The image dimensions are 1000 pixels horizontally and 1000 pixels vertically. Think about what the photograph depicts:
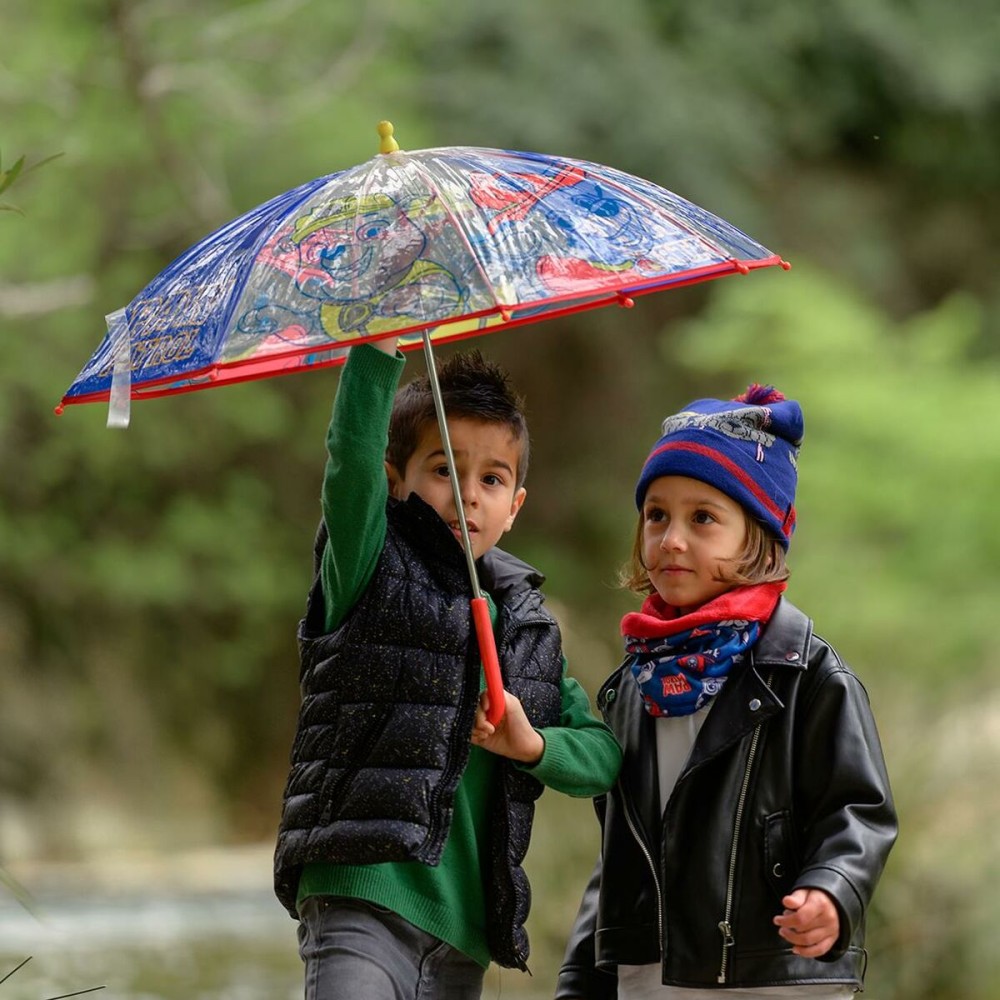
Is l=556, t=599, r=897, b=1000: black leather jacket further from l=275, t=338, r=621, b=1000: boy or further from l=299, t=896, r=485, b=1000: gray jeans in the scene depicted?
l=299, t=896, r=485, b=1000: gray jeans

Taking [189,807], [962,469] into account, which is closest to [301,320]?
[962,469]

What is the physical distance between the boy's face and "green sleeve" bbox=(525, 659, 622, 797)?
0.26 meters

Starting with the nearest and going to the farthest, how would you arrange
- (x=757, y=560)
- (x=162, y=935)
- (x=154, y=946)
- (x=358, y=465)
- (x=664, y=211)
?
(x=358, y=465)
(x=664, y=211)
(x=757, y=560)
(x=154, y=946)
(x=162, y=935)

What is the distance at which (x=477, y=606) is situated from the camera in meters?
2.15

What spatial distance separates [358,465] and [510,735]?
0.41m

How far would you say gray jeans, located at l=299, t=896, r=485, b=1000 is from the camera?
6.82ft

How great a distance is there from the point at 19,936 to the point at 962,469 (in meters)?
5.44

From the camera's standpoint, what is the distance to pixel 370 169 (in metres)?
2.15

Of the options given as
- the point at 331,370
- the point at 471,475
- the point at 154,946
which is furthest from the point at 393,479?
the point at 331,370

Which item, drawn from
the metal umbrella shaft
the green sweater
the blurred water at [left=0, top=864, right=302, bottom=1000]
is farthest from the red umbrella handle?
the blurred water at [left=0, top=864, right=302, bottom=1000]

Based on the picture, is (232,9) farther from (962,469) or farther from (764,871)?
(764,871)

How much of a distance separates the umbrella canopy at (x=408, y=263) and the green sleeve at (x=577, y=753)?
12 cm

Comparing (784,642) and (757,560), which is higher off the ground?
(757,560)

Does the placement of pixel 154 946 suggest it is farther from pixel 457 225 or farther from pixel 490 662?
pixel 457 225
